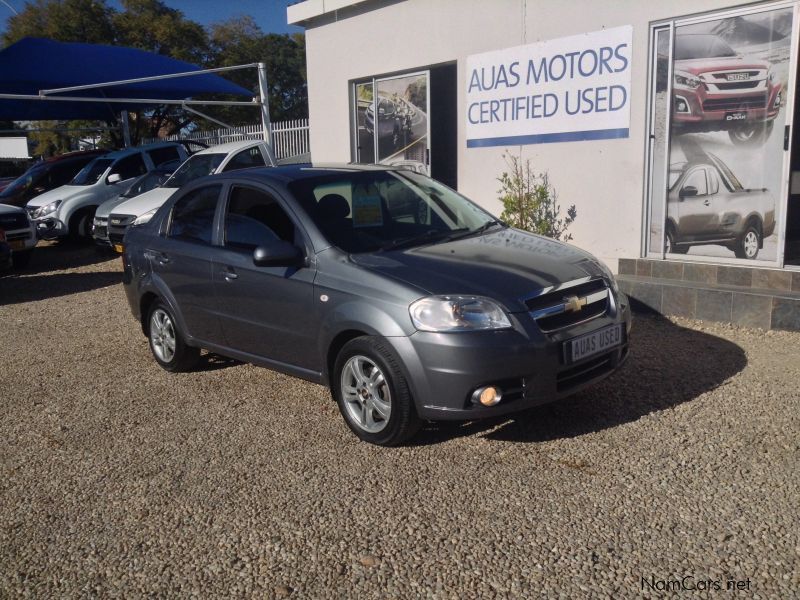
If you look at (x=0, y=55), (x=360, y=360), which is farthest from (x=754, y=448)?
(x=0, y=55)

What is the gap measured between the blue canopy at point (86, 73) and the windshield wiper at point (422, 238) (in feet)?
52.0

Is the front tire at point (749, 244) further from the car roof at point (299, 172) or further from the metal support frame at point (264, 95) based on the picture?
the metal support frame at point (264, 95)

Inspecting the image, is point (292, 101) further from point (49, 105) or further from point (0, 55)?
point (0, 55)

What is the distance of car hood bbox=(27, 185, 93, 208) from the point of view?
15.6 m

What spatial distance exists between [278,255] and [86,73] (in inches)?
641

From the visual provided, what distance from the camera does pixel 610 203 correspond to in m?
8.76

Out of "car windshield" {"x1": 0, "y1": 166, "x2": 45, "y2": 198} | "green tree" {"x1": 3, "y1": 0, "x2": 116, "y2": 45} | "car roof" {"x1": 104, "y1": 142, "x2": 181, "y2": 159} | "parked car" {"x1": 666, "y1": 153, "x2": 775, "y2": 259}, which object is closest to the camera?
"parked car" {"x1": 666, "y1": 153, "x2": 775, "y2": 259}

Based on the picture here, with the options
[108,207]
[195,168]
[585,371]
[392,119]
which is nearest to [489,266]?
[585,371]

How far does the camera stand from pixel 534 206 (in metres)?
9.38

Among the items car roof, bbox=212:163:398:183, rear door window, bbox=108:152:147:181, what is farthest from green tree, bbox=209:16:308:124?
car roof, bbox=212:163:398:183

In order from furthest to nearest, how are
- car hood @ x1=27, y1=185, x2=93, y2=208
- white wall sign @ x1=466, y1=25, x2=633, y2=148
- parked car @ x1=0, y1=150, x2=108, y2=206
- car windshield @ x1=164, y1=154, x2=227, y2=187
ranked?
parked car @ x1=0, y1=150, x2=108, y2=206, car hood @ x1=27, y1=185, x2=93, y2=208, car windshield @ x1=164, y1=154, x2=227, y2=187, white wall sign @ x1=466, y1=25, x2=633, y2=148

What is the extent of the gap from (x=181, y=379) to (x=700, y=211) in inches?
211

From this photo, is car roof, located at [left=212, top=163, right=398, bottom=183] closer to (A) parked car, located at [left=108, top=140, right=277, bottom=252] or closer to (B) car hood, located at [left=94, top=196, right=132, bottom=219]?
(A) parked car, located at [left=108, top=140, right=277, bottom=252]

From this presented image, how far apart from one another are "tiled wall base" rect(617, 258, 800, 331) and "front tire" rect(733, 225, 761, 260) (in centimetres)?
24
